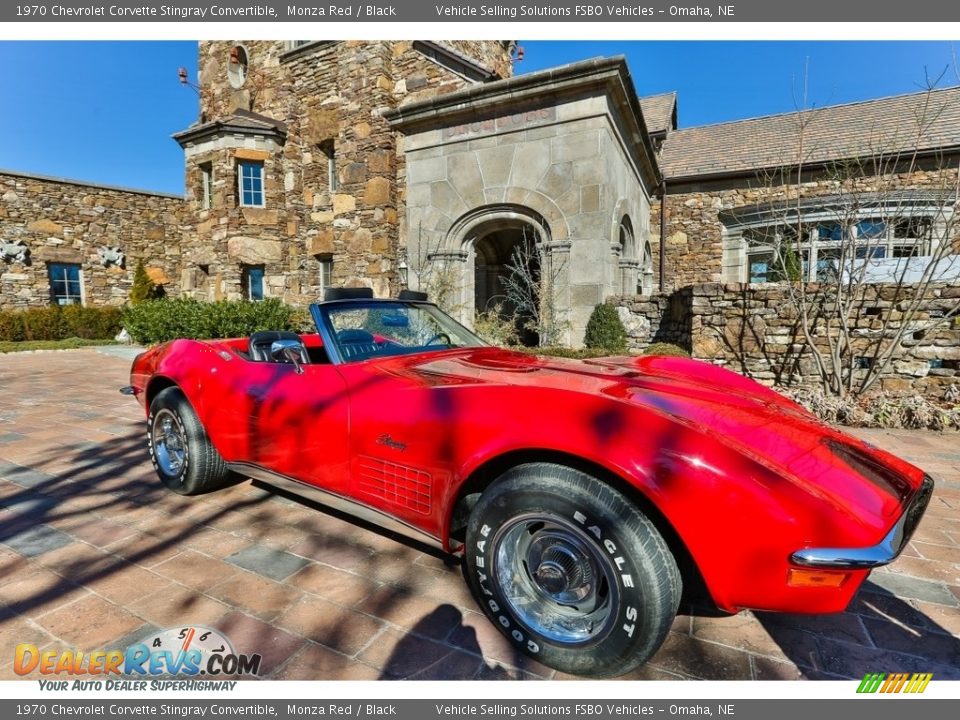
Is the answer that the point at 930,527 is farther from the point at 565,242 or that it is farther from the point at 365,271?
the point at 365,271

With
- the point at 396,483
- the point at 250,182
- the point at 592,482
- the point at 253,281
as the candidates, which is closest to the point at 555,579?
the point at 592,482

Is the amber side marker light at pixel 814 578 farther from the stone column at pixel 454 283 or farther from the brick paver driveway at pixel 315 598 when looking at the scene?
the stone column at pixel 454 283

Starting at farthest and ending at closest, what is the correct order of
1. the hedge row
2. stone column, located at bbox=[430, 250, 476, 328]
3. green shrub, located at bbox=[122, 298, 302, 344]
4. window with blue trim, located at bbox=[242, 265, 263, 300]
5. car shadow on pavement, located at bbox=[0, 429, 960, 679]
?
window with blue trim, located at bbox=[242, 265, 263, 300]
the hedge row
green shrub, located at bbox=[122, 298, 302, 344]
stone column, located at bbox=[430, 250, 476, 328]
car shadow on pavement, located at bbox=[0, 429, 960, 679]

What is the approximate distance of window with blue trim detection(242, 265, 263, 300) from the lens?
14.9 m

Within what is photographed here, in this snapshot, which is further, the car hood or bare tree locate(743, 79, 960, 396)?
bare tree locate(743, 79, 960, 396)

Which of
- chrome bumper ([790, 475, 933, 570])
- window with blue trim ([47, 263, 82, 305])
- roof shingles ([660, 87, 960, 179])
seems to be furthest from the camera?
window with blue trim ([47, 263, 82, 305])

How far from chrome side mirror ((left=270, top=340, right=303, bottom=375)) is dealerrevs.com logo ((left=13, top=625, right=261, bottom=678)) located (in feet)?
4.14

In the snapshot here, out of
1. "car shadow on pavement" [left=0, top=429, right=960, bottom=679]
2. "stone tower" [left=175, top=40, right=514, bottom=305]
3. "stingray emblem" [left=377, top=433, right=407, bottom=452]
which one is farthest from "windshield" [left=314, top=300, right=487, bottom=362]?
"stone tower" [left=175, top=40, right=514, bottom=305]

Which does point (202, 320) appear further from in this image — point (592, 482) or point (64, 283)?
point (592, 482)

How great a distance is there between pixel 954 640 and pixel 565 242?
7324 mm

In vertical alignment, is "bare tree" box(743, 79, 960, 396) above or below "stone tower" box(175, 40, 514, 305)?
below

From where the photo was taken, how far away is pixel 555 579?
1645 millimetres

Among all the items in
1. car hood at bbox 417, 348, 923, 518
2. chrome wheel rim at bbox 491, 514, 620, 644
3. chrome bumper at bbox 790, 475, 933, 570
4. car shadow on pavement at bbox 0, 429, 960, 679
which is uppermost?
car hood at bbox 417, 348, 923, 518

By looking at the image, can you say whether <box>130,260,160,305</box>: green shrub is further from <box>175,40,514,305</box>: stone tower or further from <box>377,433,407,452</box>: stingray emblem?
<box>377,433,407,452</box>: stingray emblem
